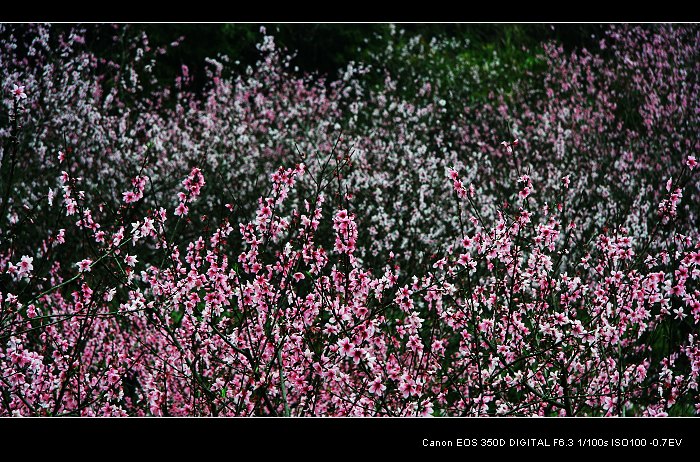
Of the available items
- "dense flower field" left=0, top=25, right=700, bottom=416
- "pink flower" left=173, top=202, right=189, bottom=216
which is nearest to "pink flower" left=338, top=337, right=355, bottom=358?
"dense flower field" left=0, top=25, right=700, bottom=416

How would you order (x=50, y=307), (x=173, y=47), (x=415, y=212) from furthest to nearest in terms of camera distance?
(x=173, y=47) < (x=415, y=212) < (x=50, y=307)

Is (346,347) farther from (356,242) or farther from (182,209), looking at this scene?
(356,242)

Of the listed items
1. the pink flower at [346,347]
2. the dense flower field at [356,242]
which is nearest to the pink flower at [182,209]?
the dense flower field at [356,242]

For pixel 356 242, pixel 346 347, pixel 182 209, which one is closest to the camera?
pixel 346 347

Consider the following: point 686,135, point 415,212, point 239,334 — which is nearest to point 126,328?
point 239,334

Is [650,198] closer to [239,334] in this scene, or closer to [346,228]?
[346,228]

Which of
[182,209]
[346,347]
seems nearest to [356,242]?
[182,209]

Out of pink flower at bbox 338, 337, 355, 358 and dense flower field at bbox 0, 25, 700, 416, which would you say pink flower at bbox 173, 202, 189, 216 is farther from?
pink flower at bbox 338, 337, 355, 358

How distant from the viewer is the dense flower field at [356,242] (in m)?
2.48

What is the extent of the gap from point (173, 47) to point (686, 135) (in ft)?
24.7

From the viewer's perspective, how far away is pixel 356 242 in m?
4.53

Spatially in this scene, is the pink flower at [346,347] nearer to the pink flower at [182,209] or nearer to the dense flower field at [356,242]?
the dense flower field at [356,242]

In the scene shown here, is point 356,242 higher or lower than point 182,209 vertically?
higher

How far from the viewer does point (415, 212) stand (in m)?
5.29
